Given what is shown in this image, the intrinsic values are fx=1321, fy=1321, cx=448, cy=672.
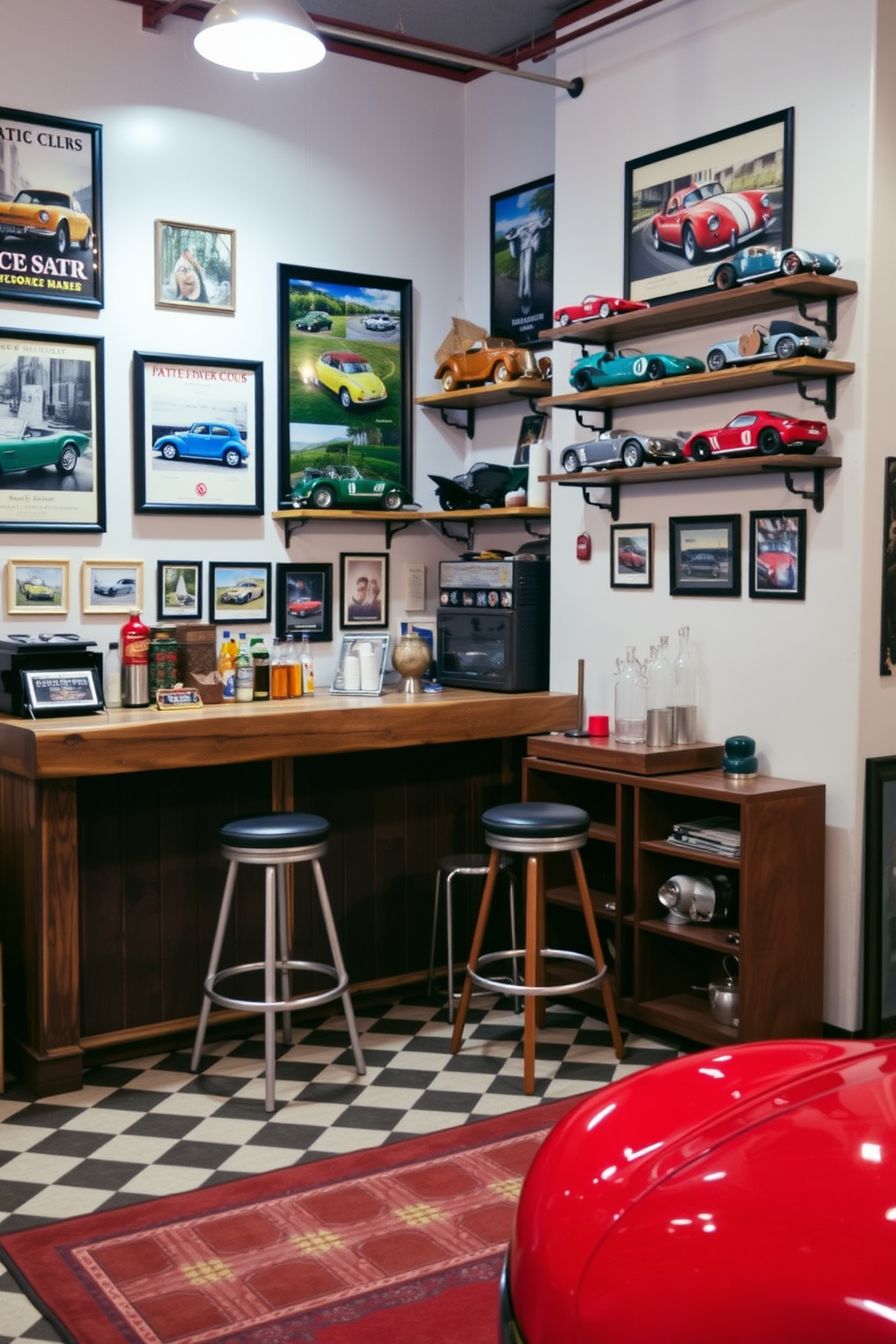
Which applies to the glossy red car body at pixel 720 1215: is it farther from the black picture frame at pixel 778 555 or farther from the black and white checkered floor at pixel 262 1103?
the black picture frame at pixel 778 555

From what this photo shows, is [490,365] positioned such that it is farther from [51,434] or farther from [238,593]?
[51,434]

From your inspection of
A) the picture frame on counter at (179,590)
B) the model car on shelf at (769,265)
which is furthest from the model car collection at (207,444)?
the model car on shelf at (769,265)

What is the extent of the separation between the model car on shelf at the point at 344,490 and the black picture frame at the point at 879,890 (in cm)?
219

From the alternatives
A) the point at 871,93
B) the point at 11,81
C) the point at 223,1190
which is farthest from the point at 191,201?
the point at 223,1190

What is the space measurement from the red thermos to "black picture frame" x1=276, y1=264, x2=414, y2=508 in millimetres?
945

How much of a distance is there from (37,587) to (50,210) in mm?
1283

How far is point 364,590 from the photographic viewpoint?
5.36 metres

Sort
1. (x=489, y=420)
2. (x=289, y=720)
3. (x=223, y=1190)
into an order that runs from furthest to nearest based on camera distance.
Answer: (x=489, y=420)
(x=289, y=720)
(x=223, y=1190)

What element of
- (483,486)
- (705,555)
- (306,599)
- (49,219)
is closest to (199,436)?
(306,599)

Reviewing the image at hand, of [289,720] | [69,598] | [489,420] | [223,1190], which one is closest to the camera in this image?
[223,1190]

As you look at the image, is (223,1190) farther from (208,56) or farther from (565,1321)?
(208,56)

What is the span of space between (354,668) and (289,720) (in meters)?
0.76

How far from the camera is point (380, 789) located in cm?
467

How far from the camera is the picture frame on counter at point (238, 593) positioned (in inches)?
194
